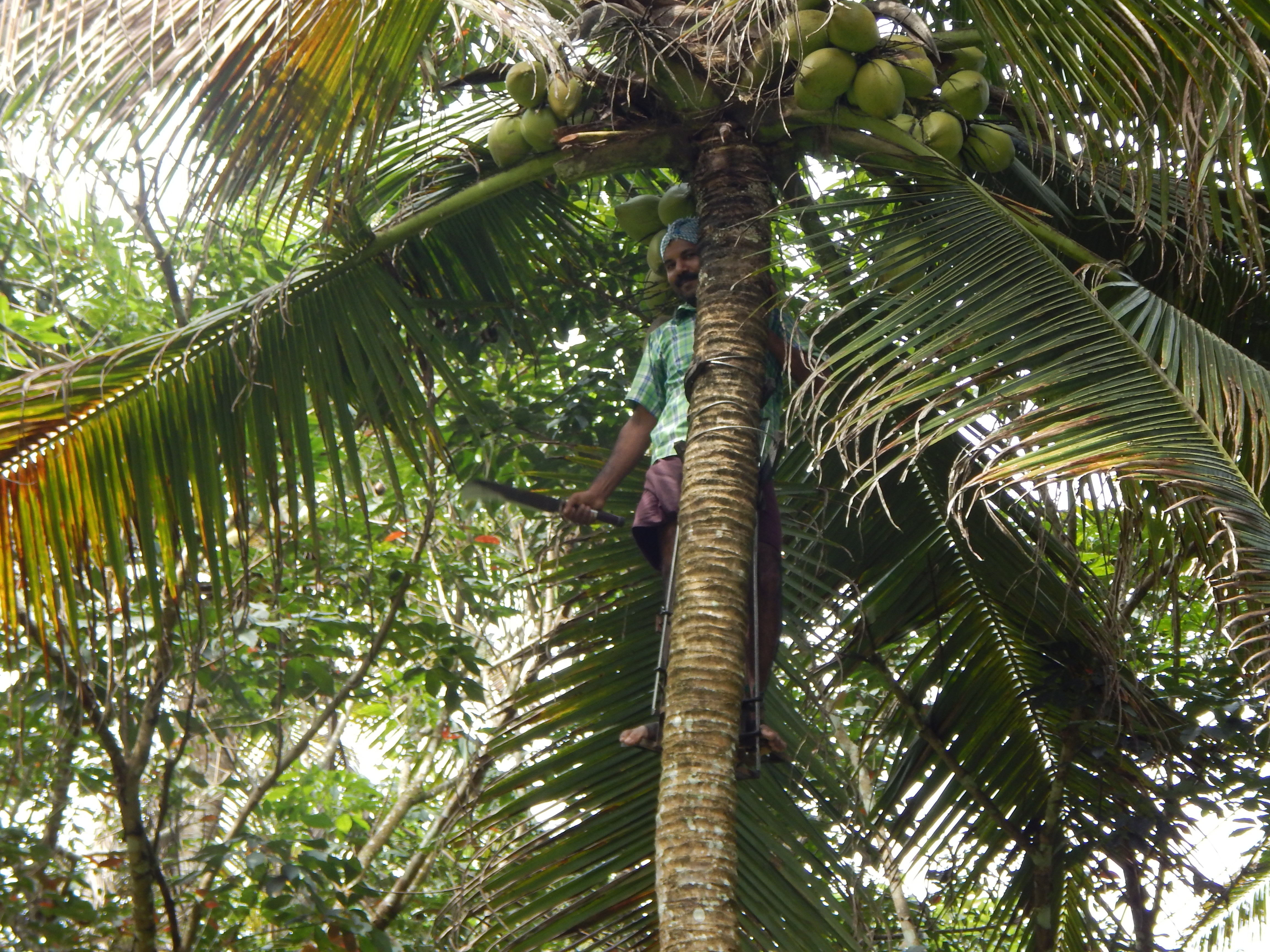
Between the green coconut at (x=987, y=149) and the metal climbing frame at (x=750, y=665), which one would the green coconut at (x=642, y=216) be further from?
the metal climbing frame at (x=750, y=665)

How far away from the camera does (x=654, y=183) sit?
15.9ft

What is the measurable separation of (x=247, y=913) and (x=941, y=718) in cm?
263

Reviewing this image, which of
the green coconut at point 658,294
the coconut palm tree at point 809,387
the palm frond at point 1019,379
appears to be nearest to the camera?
the palm frond at point 1019,379

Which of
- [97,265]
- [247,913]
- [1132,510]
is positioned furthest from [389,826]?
[1132,510]

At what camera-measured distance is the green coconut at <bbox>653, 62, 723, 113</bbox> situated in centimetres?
310

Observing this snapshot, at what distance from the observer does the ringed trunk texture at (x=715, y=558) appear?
222cm

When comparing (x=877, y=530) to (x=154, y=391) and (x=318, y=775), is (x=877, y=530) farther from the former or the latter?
(x=318, y=775)

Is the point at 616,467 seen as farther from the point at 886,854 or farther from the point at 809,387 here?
the point at 886,854

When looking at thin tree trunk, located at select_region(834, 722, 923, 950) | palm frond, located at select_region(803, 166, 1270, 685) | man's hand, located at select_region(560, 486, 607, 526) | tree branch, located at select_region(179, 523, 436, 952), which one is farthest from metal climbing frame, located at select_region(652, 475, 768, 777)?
tree branch, located at select_region(179, 523, 436, 952)

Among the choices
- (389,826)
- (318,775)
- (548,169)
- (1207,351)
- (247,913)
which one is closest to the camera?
(1207,351)

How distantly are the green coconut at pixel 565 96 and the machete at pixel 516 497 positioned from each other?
97cm

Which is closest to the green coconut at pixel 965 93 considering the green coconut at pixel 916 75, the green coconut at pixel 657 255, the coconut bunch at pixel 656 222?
the green coconut at pixel 916 75

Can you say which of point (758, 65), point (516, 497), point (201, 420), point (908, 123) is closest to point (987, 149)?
point (908, 123)

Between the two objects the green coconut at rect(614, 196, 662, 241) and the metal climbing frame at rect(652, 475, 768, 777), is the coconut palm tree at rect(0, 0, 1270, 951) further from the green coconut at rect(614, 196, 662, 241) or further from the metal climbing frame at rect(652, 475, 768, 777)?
the green coconut at rect(614, 196, 662, 241)
